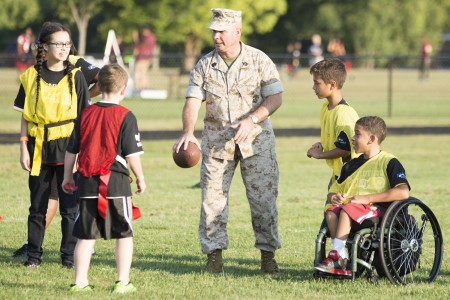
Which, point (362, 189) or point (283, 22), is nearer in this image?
point (362, 189)

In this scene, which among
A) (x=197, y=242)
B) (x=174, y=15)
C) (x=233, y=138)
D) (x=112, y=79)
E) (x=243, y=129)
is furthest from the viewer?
(x=174, y=15)

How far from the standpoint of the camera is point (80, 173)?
689 cm

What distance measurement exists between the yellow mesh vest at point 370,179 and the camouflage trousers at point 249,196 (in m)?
0.69

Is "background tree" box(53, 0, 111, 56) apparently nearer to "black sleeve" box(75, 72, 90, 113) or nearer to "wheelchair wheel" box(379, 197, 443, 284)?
"black sleeve" box(75, 72, 90, 113)

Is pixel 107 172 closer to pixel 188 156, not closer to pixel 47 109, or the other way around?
pixel 188 156

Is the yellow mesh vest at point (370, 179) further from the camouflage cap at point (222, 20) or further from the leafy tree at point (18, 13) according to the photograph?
the leafy tree at point (18, 13)

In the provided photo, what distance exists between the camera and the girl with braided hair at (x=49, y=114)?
8023mm

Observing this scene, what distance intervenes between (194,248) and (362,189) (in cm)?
225

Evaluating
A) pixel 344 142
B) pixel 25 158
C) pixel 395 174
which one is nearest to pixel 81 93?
pixel 25 158

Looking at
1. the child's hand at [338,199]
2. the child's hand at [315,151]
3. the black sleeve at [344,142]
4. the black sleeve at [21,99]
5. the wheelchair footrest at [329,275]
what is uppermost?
the black sleeve at [21,99]

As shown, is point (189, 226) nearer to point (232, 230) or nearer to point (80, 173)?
point (232, 230)

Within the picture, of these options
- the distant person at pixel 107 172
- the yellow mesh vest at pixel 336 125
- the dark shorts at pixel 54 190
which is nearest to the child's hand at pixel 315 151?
the yellow mesh vest at pixel 336 125

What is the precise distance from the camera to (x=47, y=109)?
8.02m

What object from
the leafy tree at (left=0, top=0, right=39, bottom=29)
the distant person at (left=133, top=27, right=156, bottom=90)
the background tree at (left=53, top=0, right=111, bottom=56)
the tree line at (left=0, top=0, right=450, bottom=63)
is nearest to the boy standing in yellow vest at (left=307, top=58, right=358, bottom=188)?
the distant person at (left=133, top=27, right=156, bottom=90)
